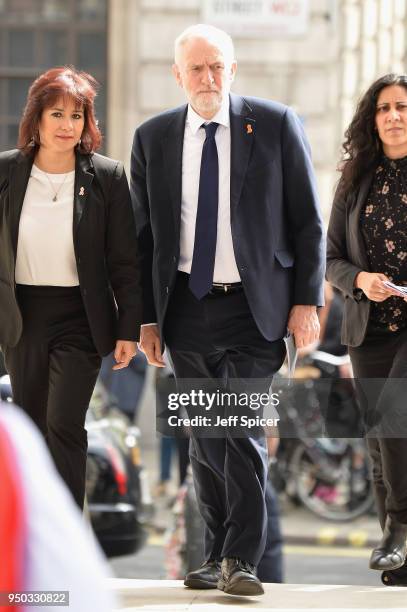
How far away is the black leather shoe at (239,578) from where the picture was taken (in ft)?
14.3

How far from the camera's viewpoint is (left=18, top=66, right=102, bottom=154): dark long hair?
455 centimetres

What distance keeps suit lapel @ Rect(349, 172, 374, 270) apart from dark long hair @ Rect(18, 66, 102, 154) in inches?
39.0

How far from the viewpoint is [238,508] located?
4.45 meters

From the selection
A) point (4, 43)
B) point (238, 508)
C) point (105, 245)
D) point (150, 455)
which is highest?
point (4, 43)

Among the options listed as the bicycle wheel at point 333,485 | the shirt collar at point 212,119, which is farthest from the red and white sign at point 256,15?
the shirt collar at point 212,119

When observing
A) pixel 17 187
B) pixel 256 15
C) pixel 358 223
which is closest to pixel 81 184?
pixel 17 187

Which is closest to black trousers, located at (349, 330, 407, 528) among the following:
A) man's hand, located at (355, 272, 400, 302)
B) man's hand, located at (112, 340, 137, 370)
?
man's hand, located at (355, 272, 400, 302)

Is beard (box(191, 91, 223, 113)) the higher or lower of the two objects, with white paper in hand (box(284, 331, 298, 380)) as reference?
higher

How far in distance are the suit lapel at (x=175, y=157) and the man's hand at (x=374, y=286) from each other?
71cm

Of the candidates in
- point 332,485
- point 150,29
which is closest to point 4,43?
point 150,29

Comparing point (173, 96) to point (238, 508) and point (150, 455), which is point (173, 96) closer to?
point (150, 455)

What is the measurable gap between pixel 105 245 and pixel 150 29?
10.8m

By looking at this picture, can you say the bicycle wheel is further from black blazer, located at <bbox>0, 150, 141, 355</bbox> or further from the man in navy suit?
black blazer, located at <bbox>0, 150, 141, 355</bbox>

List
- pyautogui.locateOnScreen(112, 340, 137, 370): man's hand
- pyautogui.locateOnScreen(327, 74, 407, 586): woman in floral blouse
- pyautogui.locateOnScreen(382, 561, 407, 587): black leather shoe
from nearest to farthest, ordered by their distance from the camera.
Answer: pyautogui.locateOnScreen(112, 340, 137, 370): man's hand < pyautogui.locateOnScreen(327, 74, 407, 586): woman in floral blouse < pyautogui.locateOnScreen(382, 561, 407, 587): black leather shoe
